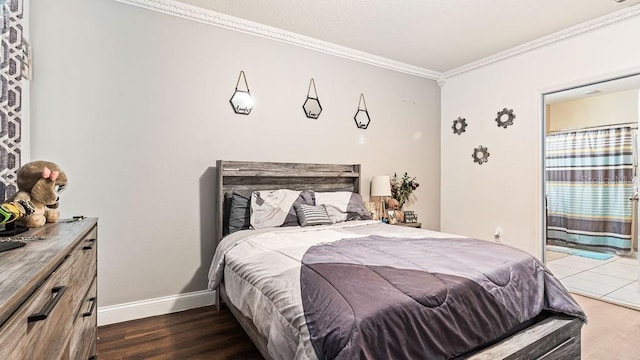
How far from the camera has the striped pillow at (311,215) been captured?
112 inches

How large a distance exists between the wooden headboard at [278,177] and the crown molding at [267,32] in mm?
1283

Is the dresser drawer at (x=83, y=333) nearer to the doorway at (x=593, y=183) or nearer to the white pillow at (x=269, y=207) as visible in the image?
the white pillow at (x=269, y=207)

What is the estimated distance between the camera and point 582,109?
5.24m

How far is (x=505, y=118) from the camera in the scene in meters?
3.87

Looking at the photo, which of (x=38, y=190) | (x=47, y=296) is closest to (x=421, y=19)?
(x=38, y=190)

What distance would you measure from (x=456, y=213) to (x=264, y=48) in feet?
10.5

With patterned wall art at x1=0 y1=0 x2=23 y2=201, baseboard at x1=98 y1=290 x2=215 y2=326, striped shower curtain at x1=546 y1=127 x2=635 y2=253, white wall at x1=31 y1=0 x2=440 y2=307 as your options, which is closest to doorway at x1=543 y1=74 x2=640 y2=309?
striped shower curtain at x1=546 y1=127 x2=635 y2=253

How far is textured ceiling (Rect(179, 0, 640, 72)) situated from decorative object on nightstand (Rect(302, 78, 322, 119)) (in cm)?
56

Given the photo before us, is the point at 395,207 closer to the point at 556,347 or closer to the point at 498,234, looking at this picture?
the point at 498,234

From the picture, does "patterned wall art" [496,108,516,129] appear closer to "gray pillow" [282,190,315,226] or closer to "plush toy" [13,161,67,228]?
"gray pillow" [282,190,315,226]

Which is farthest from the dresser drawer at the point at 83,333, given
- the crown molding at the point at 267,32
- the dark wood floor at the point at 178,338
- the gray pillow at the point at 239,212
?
the crown molding at the point at 267,32

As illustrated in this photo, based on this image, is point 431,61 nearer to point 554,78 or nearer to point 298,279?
point 554,78

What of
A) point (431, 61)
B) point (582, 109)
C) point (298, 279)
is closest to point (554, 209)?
point (582, 109)

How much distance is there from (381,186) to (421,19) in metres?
1.74
